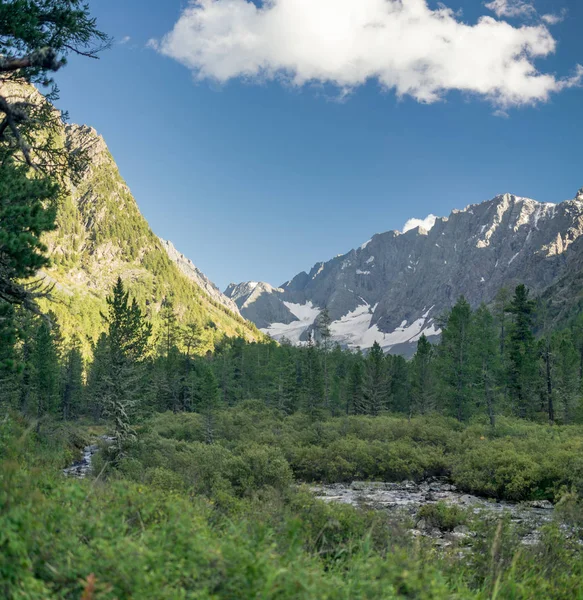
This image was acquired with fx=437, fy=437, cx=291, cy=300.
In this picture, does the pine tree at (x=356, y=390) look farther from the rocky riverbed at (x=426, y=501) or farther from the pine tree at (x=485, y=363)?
the rocky riverbed at (x=426, y=501)

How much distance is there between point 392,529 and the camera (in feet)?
29.4

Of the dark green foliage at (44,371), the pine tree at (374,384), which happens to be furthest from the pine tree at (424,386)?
the dark green foliage at (44,371)

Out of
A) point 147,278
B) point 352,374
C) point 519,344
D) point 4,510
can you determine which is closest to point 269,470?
point 4,510

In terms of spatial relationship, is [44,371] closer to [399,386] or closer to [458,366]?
[458,366]

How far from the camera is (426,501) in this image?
19250 millimetres

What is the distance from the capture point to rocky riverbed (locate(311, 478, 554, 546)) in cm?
1356

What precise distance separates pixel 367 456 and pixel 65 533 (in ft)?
80.9

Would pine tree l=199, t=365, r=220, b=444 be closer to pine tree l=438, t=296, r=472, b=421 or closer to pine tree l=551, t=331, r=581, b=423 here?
pine tree l=438, t=296, r=472, b=421

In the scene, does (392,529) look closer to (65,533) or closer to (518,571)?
(518,571)

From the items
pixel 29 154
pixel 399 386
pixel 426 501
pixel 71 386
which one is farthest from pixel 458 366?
pixel 71 386

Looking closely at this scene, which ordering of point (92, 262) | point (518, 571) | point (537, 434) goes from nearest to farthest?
point (518, 571), point (537, 434), point (92, 262)

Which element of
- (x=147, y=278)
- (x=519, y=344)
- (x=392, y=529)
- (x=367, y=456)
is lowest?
(x=367, y=456)

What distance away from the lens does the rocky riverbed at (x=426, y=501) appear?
13562mm

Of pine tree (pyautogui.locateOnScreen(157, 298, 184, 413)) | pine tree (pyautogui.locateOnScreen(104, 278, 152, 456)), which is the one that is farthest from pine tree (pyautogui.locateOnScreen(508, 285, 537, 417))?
pine tree (pyautogui.locateOnScreen(157, 298, 184, 413))
